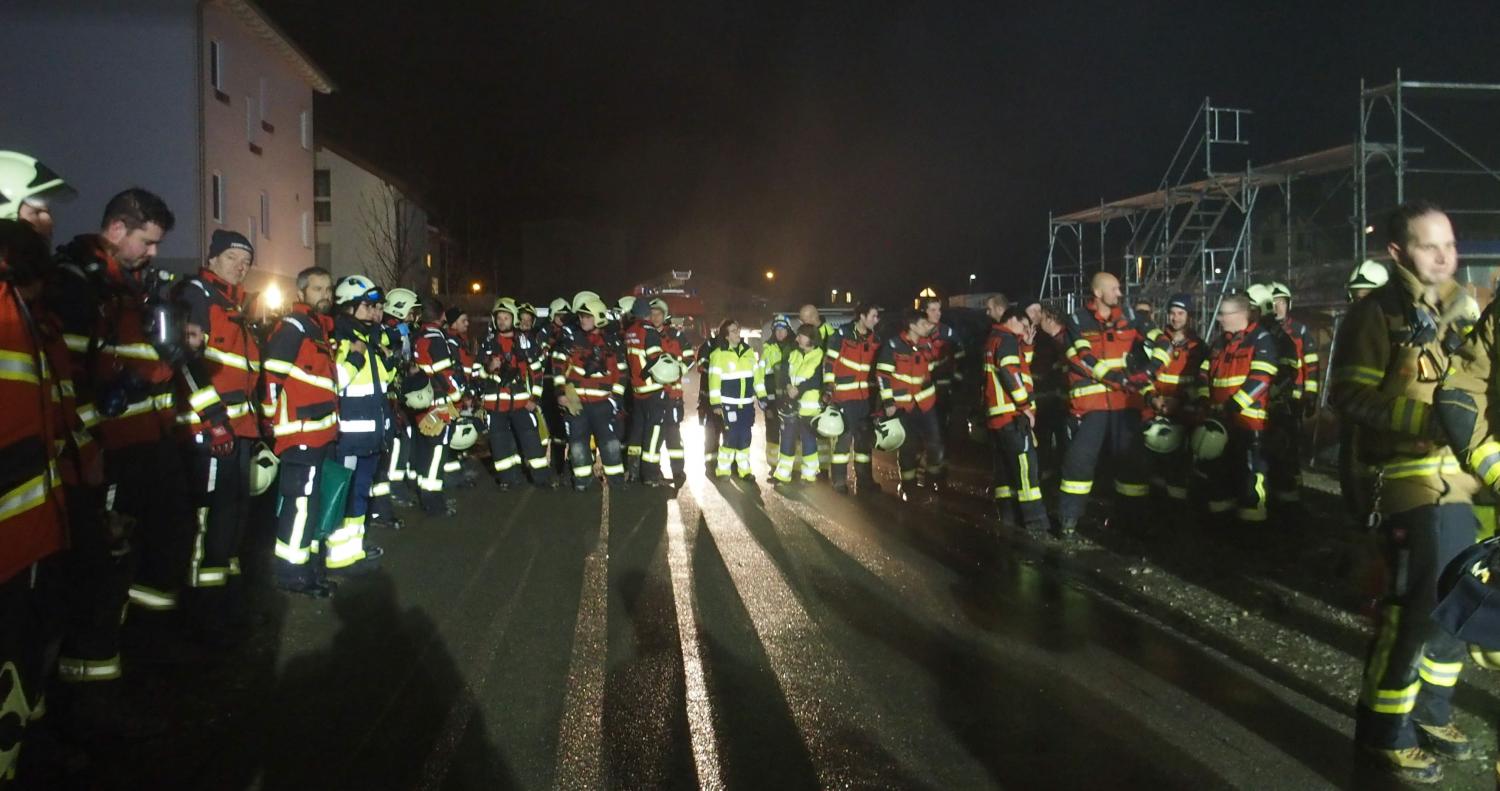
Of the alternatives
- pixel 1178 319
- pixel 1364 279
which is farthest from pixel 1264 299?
pixel 1364 279

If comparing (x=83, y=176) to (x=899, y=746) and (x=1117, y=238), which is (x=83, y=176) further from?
(x=899, y=746)

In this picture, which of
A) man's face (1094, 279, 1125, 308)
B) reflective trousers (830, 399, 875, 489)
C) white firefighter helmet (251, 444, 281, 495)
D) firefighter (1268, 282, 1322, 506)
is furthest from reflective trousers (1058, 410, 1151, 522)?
white firefighter helmet (251, 444, 281, 495)

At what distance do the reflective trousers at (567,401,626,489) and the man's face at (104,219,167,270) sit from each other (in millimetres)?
6853

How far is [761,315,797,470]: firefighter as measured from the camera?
1332cm

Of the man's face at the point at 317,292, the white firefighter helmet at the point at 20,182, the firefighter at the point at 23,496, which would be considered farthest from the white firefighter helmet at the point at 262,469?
the firefighter at the point at 23,496

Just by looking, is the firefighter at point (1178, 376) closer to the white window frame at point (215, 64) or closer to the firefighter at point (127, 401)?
the firefighter at point (127, 401)

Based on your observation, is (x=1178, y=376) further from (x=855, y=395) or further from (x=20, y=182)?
(x=20, y=182)

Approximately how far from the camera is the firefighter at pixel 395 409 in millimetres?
9836

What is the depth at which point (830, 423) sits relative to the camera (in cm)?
1184

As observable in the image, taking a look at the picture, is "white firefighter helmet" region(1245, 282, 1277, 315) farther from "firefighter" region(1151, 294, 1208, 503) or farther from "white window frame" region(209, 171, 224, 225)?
"white window frame" region(209, 171, 224, 225)

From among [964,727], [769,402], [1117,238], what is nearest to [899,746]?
[964,727]

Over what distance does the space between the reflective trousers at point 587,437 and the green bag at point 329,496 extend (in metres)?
4.79

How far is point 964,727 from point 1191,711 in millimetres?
1086

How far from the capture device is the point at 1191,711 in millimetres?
5113
